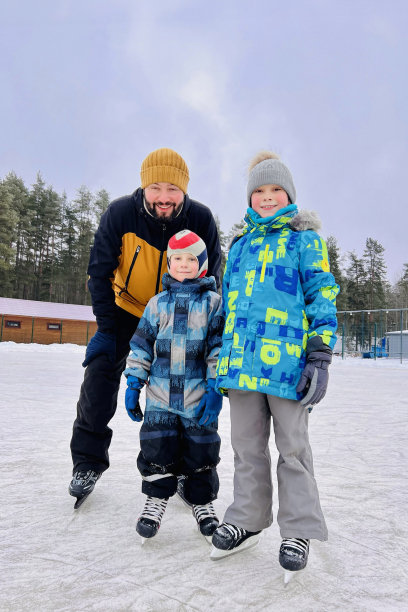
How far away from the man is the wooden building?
2307cm

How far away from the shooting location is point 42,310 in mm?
25344

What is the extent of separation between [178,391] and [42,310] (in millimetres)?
25399

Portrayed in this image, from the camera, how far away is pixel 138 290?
2.18 metres

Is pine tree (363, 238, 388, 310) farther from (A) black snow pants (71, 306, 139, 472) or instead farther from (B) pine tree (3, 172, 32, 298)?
(A) black snow pants (71, 306, 139, 472)

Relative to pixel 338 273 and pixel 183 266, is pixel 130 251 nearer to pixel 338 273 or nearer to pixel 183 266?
pixel 183 266

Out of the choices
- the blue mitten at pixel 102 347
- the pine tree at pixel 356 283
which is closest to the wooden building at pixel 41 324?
the blue mitten at pixel 102 347

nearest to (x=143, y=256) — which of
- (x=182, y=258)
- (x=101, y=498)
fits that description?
(x=182, y=258)

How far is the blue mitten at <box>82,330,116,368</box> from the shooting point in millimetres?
2139

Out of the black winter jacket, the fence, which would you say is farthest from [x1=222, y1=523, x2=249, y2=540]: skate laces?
the fence

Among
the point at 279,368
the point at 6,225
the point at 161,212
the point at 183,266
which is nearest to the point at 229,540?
the point at 279,368

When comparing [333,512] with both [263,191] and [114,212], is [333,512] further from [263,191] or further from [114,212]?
[114,212]

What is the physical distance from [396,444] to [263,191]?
2.37 metres

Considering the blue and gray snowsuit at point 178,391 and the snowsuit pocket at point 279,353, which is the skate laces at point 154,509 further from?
the snowsuit pocket at point 279,353

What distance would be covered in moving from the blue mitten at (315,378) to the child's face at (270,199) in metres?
0.62
